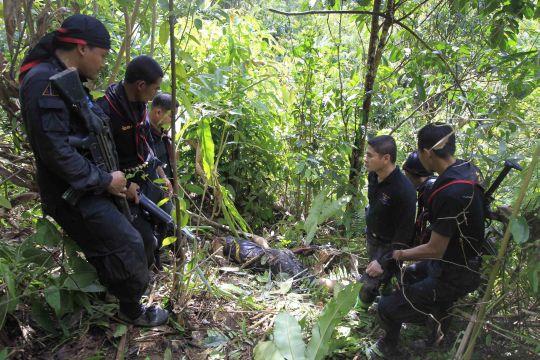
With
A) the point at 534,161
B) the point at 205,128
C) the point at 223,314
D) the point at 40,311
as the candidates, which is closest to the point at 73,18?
the point at 205,128

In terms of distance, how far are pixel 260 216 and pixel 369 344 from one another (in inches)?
93.2

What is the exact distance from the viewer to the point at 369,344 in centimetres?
293

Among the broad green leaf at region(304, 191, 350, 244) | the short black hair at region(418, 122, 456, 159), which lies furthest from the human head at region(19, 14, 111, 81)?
the short black hair at region(418, 122, 456, 159)

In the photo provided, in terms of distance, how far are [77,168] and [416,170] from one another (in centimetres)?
256

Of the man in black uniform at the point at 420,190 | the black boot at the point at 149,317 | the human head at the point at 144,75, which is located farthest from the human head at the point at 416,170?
the black boot at the point at 149,317

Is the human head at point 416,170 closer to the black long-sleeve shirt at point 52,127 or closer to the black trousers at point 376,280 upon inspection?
the black trousers at point 376,280

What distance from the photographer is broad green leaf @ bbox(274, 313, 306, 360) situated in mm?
1979

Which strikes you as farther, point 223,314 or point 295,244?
point 295,244

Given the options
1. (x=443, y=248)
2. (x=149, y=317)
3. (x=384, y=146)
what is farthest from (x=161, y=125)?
(x=443, y=248)

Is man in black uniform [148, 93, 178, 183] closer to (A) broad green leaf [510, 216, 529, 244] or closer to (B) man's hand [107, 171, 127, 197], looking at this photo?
(B) man's hand [107, 171, 127, 197]

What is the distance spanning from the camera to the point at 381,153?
3.10 metres

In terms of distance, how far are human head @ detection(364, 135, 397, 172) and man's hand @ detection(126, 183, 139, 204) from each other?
5.55ft

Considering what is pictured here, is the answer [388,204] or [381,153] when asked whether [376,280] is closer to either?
[388,204]

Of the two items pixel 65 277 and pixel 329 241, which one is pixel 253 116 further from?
pixel 65 277
